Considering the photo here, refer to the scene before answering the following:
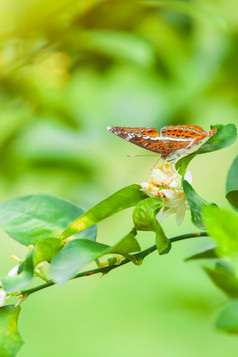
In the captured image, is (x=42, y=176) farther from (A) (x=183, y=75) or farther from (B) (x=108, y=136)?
(A) (x=183, y=75)

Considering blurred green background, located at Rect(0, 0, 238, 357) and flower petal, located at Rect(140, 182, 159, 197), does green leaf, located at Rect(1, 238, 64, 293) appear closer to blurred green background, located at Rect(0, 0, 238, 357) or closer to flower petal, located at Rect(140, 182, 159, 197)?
flower petal, located at Rect(140, 182, 159, 197)

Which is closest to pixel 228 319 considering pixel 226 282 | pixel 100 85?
pixel 226 282

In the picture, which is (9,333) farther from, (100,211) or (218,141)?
(218,141)

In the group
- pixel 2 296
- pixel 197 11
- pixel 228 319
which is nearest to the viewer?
pixel 228 319

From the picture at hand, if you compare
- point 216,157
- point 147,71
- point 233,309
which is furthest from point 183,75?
point 216,157

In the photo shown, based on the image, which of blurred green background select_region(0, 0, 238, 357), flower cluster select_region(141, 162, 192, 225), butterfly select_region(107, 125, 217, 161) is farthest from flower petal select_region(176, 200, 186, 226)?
blurred green background select_region(0, 0, 238, 357)

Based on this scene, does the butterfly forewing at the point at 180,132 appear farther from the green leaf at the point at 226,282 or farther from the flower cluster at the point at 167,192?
the green leaf at the point at 226,282
